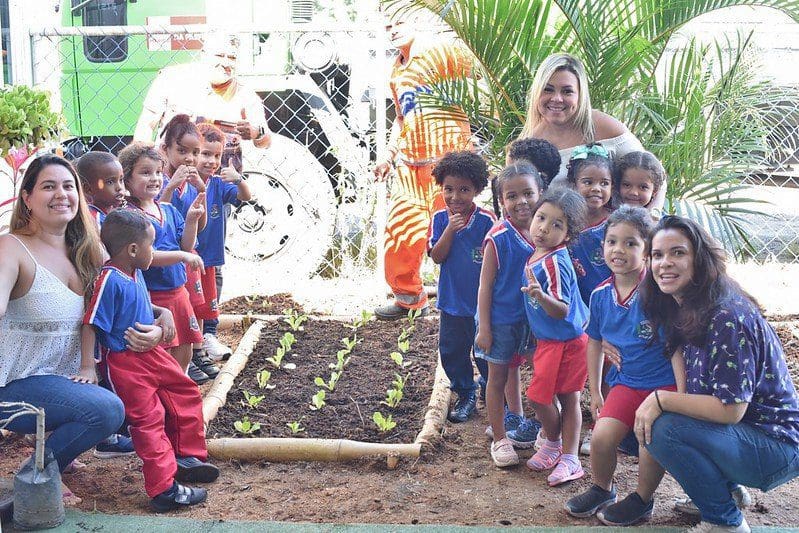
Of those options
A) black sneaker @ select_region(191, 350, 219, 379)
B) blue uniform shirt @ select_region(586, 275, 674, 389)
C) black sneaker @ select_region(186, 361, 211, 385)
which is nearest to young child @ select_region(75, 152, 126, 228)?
black sneaker @ select_region(186, 361, 211, 385)

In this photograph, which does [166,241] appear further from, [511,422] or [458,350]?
[511,422]

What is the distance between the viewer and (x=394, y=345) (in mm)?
5746

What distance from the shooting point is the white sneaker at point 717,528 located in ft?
10.7

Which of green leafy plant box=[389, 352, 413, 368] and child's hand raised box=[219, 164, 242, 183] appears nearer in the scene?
child's hand raised box=[219, 164, 242, 183]

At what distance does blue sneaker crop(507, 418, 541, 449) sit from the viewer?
14.0 feet

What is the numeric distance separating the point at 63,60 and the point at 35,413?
5.02m

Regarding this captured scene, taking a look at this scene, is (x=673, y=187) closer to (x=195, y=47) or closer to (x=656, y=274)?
(x=656, y=274)

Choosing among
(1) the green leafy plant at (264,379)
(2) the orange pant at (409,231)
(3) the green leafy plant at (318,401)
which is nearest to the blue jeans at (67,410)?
(3) the green leafy plant at (318,401)

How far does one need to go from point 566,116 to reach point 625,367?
1284 mm

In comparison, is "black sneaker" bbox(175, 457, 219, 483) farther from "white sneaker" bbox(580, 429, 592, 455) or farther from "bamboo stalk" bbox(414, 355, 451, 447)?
"white sneaker" bbox(580, 429, 592, 455)

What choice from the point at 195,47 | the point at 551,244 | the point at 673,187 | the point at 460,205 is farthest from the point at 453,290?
the point at 195,47

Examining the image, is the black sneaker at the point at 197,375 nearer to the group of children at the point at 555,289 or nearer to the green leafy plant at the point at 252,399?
the green leafy plant at the point at 252,399

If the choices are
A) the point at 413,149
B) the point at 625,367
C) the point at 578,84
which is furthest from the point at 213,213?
the point at 625,367

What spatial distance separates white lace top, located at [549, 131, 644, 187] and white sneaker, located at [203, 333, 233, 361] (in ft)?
7.79
